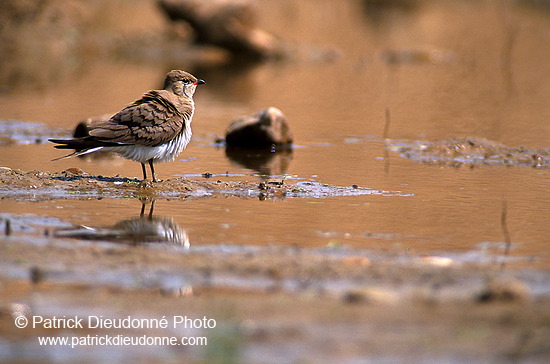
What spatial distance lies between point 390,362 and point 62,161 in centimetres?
806

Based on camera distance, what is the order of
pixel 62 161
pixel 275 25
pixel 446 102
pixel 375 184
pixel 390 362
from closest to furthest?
pixel 390 362 < pixel 375 184 < pixel 62 161 < pixel 446 102 < pixel 275 25

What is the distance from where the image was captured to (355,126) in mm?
15836

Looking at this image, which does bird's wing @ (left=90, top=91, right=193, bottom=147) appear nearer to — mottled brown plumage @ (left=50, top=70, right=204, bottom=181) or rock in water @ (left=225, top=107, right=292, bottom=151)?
mottled brown plumage @ (left=50, top=70, right=204, bottom=181)

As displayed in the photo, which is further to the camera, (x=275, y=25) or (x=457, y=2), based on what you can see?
(x=457, y=2)

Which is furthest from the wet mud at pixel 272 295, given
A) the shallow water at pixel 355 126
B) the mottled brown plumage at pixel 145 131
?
the mottled brown plumage at pixel 145 131

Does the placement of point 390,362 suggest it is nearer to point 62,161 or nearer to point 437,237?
point 437,237

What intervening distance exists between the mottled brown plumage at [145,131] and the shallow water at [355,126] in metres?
0.69

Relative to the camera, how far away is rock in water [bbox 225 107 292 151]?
13.3 m

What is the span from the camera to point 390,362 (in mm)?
4520

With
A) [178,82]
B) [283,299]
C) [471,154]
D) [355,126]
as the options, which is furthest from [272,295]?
[355,126]

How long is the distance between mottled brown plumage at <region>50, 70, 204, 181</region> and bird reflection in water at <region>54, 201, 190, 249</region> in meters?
1.37

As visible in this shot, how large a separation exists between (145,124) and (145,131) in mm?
81

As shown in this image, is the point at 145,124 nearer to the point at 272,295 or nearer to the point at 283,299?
the point at 272,295

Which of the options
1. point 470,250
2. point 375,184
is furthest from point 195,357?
point 375,184
